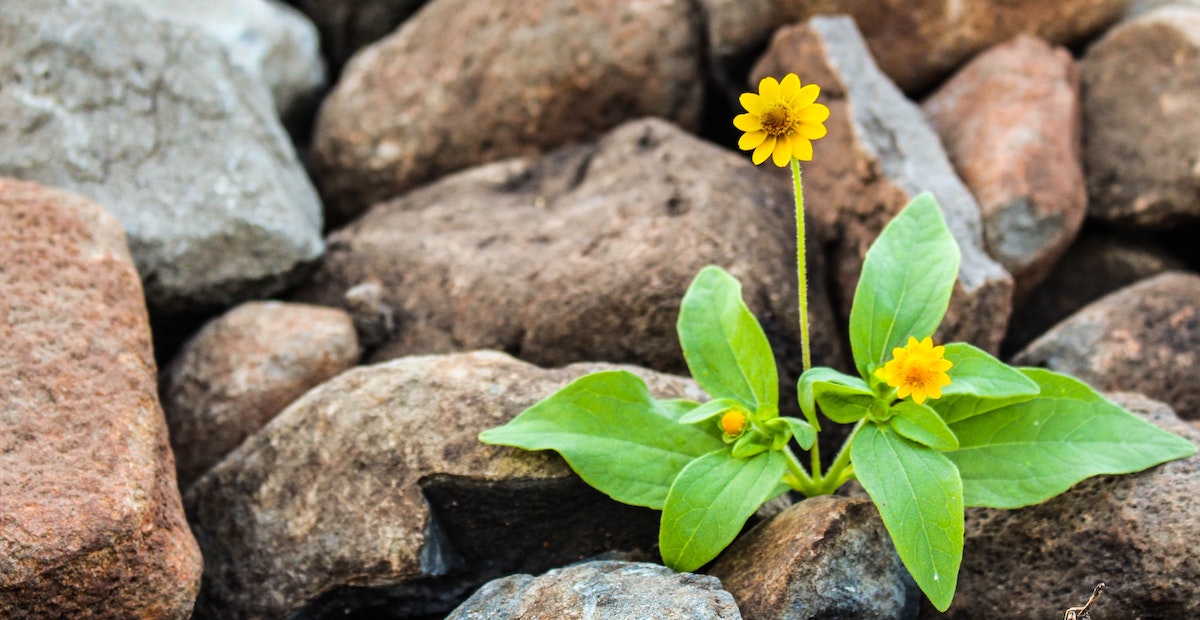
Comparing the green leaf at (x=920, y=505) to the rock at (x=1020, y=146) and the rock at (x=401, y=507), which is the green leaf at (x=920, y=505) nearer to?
the rock at (x=401, y=507)

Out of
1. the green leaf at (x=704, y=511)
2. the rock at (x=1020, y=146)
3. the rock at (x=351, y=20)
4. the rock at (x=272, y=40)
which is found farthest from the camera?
the rock at (x=351, y=20)

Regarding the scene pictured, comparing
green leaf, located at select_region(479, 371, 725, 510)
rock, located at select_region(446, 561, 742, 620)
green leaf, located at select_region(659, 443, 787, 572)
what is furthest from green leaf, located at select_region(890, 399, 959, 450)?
rock, located at select_region(446, 561, 742, 620)

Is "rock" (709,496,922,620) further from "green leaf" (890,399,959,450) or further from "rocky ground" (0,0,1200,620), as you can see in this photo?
"green leaf" (890,399,959,450)

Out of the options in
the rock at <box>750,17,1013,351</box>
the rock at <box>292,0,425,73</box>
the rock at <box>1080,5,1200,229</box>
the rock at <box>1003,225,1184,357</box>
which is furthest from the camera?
the rock at <box>292,0,425,73</box>

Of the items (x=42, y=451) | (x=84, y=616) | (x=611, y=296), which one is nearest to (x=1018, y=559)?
(x=611, y=296)

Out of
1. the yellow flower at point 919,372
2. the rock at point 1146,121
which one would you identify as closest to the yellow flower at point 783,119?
the yellow flower at point 919,372
